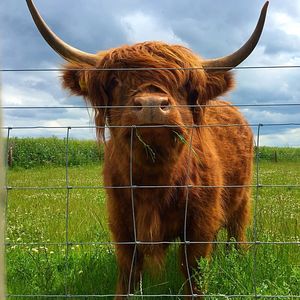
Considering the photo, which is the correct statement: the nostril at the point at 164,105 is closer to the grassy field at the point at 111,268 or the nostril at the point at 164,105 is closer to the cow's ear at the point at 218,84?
the grassy field at the point at 111,268

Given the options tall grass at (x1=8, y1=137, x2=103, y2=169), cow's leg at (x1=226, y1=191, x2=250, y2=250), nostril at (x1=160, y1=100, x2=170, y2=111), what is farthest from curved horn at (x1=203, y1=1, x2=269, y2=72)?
tall grass at (x1=8, y1=137, x2=103, y2=169)

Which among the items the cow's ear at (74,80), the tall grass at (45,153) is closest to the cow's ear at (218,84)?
the cow's ear at (74,80)

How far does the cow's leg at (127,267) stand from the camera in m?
4.03

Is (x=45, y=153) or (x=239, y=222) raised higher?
(x=45, y=153)

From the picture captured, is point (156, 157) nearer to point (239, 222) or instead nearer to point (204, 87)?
point (204, 87)

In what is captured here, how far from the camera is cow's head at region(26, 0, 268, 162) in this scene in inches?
130

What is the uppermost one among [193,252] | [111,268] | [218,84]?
[218,84]

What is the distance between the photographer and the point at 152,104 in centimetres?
313

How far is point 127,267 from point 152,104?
1.48m

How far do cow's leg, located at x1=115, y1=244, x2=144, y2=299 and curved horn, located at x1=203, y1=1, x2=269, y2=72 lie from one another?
1512mm

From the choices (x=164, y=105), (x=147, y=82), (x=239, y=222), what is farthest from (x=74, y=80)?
(x=239, y=222)

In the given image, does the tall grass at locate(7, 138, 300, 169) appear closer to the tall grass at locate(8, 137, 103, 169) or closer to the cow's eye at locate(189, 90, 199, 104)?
the tall grass at locate(8, 137, 103, 169)

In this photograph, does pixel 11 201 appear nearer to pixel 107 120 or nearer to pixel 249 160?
pixel 249 160

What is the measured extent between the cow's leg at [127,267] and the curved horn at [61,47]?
1.46 m
